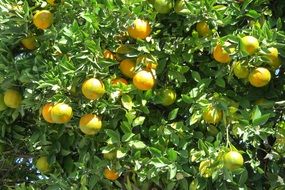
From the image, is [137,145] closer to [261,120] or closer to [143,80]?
[143,80]

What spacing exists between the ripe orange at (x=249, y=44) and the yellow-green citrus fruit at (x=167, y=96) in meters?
0.37

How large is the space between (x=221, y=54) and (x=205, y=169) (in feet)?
1.44

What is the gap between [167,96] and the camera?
236cm

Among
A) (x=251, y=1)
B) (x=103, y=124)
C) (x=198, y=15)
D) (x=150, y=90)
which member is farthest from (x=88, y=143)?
(x=251, y=1)

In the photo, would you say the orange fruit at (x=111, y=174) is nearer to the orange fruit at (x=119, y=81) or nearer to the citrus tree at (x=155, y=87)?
the citrus tree at (x=155, y=87)

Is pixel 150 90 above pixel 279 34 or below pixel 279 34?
below

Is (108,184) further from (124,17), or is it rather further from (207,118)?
(124,17)

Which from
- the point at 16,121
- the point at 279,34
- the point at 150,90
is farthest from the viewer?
the point at 16,121

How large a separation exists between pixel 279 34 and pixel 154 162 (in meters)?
0.66

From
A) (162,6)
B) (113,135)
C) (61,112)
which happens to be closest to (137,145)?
(113,135)

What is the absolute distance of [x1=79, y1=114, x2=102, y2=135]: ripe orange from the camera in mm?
2275

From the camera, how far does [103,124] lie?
2.36 m

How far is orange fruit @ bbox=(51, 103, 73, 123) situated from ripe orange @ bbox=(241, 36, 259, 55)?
27.9 inches

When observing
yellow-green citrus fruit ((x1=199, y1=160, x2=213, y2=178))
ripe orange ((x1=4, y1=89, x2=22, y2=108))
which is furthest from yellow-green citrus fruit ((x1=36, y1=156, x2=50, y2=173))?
yellow-green citrus fruit ((x1=199, y1=160, x2=213, y2=178))
